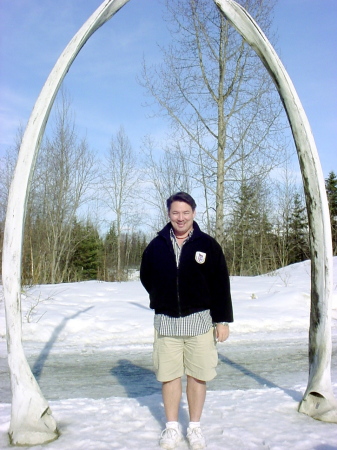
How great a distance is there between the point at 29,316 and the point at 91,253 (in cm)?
2888

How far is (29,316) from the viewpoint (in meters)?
7.57

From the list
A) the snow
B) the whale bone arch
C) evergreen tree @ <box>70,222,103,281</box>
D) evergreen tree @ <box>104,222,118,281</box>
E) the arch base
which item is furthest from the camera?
evergreen tree @ <box>104,222,118,281</box>

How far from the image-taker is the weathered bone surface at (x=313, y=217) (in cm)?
331

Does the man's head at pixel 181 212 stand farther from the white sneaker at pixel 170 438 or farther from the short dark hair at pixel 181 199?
the white sneaker at pixel 170 438

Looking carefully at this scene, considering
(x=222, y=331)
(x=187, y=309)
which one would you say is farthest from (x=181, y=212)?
(x=222, y=331)

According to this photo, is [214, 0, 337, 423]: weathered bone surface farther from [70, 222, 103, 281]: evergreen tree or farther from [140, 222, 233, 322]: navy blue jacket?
[70, 222, 103, 281]: evergreen tree

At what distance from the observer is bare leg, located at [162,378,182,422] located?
9.43 feet

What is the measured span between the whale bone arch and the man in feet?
2.75

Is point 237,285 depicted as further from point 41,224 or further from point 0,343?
point 41,224

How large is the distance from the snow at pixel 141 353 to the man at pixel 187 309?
0.32 metres

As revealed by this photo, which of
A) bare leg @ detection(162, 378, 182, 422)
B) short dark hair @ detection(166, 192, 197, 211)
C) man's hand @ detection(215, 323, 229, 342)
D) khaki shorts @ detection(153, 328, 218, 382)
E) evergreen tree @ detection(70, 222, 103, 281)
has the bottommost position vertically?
bare leg @ detection(162, 378, 182, 422)

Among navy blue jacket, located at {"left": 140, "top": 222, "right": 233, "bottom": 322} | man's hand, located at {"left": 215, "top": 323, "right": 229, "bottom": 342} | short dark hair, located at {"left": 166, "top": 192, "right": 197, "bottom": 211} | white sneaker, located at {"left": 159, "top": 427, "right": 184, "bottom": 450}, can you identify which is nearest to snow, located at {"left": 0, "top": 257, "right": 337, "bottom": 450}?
white sneaker, located at {"left": 159, "top": 427, "right": 184, "bottom": 450}

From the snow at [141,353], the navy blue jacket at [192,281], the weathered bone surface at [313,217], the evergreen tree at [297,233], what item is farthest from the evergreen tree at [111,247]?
the navy blue jacket at [192,281]

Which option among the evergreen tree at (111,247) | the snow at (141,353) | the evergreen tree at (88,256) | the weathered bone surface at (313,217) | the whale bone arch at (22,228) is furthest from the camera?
the evergreen tree at (111,247)
